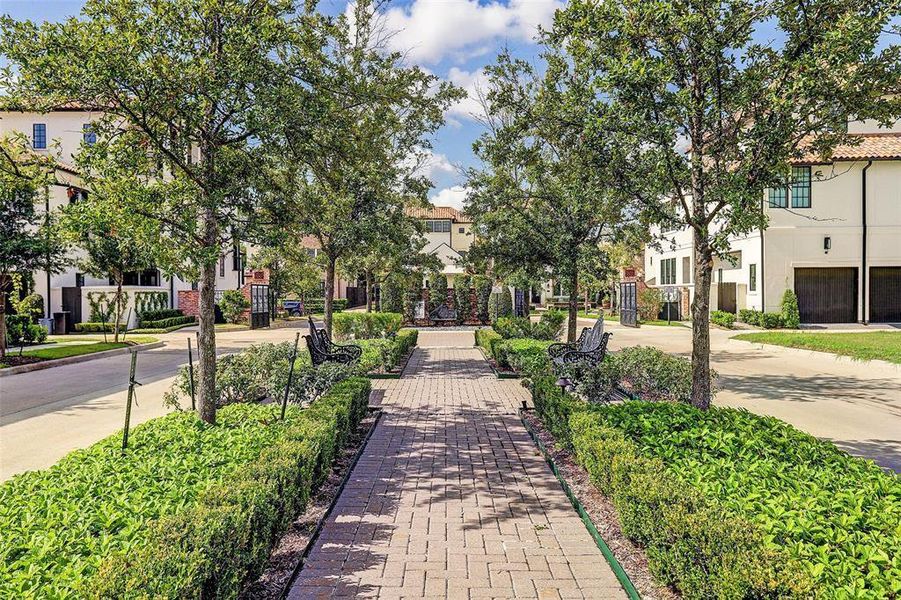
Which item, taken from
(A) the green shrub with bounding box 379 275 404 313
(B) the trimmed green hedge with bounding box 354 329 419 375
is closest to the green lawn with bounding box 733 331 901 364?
(B) the trimmed green hedge with bounding box 354 329 419 375

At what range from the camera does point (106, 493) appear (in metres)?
4.43

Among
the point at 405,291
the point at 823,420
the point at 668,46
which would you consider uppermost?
the point at 668,46

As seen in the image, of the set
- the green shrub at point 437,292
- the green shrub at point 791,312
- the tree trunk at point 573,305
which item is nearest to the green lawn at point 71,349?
the green shrub at point 437,292

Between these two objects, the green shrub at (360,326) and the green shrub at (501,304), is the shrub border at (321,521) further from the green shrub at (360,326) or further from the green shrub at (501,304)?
the green shrub at (501,304)

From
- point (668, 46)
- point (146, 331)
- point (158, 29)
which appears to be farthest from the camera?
point (146, 331)

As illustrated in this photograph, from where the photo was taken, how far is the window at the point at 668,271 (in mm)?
35969

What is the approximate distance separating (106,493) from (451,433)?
4711 millimetres

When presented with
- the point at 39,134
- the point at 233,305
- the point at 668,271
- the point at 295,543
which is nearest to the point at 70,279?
the point at 233,305

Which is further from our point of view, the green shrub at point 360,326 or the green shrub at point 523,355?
the green shrub at point 360,326

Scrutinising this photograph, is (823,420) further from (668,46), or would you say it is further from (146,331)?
(146,331)

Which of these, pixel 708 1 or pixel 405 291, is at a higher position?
pixel 708 1

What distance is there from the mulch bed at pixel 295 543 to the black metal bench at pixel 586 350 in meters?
4.82

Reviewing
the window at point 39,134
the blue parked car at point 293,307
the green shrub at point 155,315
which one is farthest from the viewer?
the blue parked car at point 293,307

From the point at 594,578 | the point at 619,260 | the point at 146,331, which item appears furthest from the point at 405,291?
the point at 594,578
